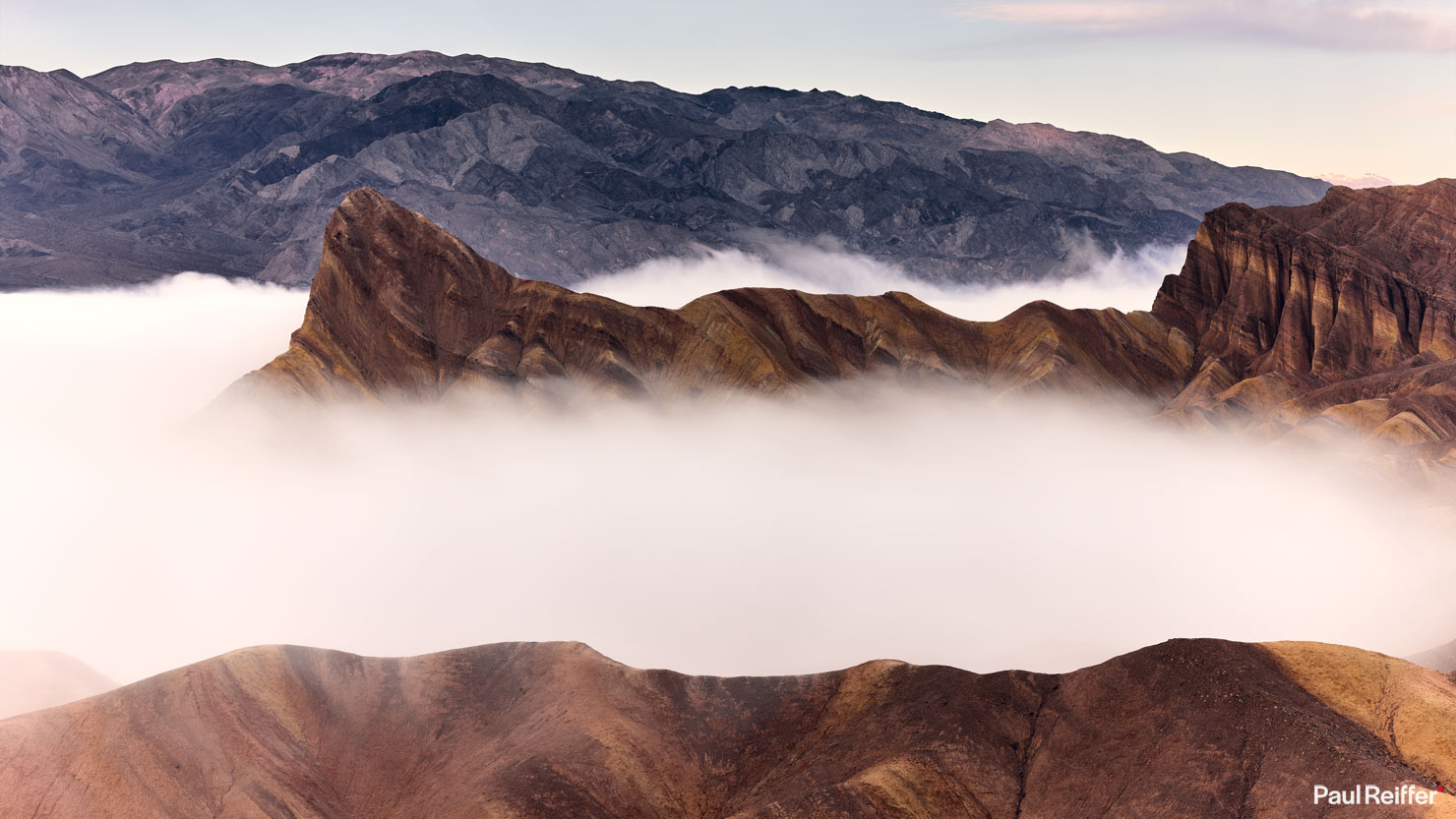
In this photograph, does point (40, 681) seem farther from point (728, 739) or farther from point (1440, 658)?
point (1440, 658)

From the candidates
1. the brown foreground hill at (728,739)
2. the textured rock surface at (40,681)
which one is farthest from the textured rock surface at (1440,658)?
the textured rock surface at (40,681)

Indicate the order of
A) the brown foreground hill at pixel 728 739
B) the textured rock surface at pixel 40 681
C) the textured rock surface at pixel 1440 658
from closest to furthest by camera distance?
the brown foreground hill at pixel 728 739, the textured rock surface at pixel 40 681, the textured rock surface at pixel 1440 658

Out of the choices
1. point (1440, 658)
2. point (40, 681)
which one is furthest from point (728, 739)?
point (1440, 658)

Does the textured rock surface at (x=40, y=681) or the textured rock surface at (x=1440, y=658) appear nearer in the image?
the textured rock surface at (x=40, y=681)

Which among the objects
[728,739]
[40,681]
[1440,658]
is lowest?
[728,739]

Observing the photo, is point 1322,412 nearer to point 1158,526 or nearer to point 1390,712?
point 1158,526

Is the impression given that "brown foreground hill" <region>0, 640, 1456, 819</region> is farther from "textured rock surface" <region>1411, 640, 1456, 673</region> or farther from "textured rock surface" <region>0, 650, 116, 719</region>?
"textured rock surface" <region>1411, 640, 1456, 673</region>

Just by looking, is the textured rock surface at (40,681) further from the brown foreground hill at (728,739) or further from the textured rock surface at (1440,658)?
the textured rock surface at (1440,658)
